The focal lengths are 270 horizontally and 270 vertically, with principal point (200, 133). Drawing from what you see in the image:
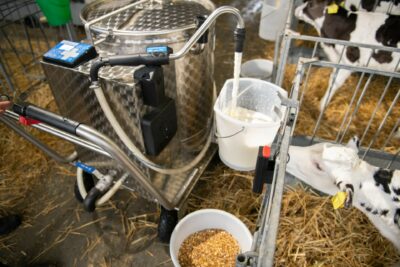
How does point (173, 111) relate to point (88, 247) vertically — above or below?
above

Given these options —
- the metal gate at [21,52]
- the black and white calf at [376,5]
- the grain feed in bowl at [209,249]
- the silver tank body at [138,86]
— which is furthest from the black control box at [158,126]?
the black and white calf at [376,5]

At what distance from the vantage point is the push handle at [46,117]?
84 cm

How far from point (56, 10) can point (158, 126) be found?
1.63m

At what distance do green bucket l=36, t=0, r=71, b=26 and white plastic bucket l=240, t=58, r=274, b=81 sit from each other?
4.70 feet

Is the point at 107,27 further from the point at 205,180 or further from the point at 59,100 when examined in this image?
the point at 205,180

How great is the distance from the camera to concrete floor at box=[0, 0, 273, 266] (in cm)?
137

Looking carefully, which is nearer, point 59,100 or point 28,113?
point 28,113

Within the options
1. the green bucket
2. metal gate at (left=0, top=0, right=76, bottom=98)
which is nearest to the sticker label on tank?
the green bucket

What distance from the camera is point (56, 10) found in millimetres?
2029

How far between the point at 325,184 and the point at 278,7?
1861mm

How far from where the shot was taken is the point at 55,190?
168 cm

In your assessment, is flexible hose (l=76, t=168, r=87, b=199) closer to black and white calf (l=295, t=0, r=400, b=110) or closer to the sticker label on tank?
the sticker label on tank

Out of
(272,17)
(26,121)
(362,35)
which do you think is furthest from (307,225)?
(272,17)

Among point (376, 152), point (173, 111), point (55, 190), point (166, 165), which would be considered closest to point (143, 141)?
point (173, 111)
